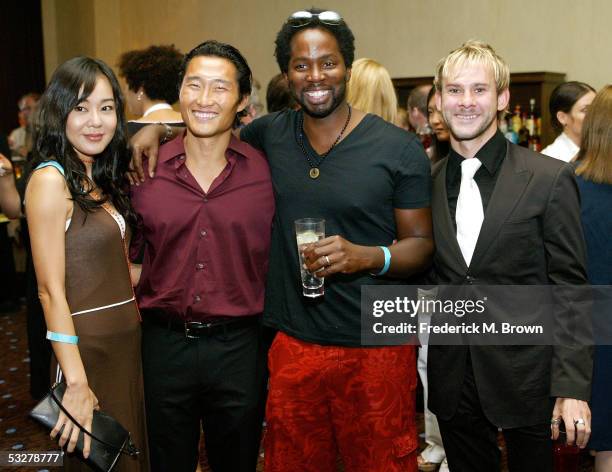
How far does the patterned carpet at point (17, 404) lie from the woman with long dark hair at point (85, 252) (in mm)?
1499

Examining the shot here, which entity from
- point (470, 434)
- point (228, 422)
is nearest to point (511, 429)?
point (470, 434)

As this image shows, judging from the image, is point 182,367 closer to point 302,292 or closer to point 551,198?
point 302,292

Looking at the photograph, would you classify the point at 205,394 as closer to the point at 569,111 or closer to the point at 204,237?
the point at 204,237

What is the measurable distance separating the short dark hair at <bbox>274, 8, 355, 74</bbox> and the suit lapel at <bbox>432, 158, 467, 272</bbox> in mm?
464

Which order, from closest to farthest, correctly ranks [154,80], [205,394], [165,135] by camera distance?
[205,394]
[165,135]
[154,80]

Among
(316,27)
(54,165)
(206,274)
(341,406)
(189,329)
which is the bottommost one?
(341,406)

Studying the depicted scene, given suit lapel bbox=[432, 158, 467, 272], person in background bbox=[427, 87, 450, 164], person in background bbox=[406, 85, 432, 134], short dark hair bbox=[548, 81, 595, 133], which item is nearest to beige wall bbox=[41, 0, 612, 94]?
short dark hair bbox=[548, 81, 595, 133]

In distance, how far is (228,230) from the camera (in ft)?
6.95

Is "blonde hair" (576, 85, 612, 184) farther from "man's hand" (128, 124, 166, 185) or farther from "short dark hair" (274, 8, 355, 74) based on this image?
"man's hand" (128, 124, 166, 185)

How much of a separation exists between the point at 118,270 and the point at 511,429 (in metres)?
1.25

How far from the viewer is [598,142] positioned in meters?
2.54

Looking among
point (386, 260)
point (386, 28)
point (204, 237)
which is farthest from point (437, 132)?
point (386, 28)

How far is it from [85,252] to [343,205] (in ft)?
2.48

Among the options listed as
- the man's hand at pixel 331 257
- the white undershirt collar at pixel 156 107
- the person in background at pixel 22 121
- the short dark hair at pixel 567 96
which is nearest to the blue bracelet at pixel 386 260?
the man's hand at pixel 331 257
